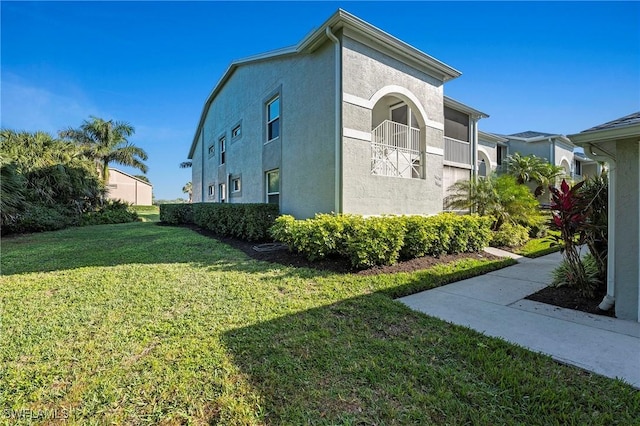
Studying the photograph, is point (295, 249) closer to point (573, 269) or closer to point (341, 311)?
point (341, 311)

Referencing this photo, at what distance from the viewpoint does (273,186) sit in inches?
484

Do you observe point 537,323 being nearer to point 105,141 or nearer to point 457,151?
point 457,151

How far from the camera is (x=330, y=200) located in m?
8.41

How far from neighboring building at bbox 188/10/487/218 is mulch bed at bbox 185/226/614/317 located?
6.34 ft

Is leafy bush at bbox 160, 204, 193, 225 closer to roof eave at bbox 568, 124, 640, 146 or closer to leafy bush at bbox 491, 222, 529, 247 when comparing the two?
leafy bush at bbox 491, 222, 529, 247

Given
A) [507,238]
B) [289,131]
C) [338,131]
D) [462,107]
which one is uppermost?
Result: [462,107]

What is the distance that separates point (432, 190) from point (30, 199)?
19.4m

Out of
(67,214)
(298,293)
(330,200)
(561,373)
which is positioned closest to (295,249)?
(330,200)

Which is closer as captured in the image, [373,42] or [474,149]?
[373,42]

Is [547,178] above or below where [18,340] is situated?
above

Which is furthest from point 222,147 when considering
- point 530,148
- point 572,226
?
point 530,148

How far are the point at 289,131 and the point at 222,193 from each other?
9808 millimetres

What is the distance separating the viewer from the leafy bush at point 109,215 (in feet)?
62.8

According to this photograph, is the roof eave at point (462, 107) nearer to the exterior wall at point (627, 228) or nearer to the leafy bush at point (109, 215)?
the exterior wall at point (627, 228)
